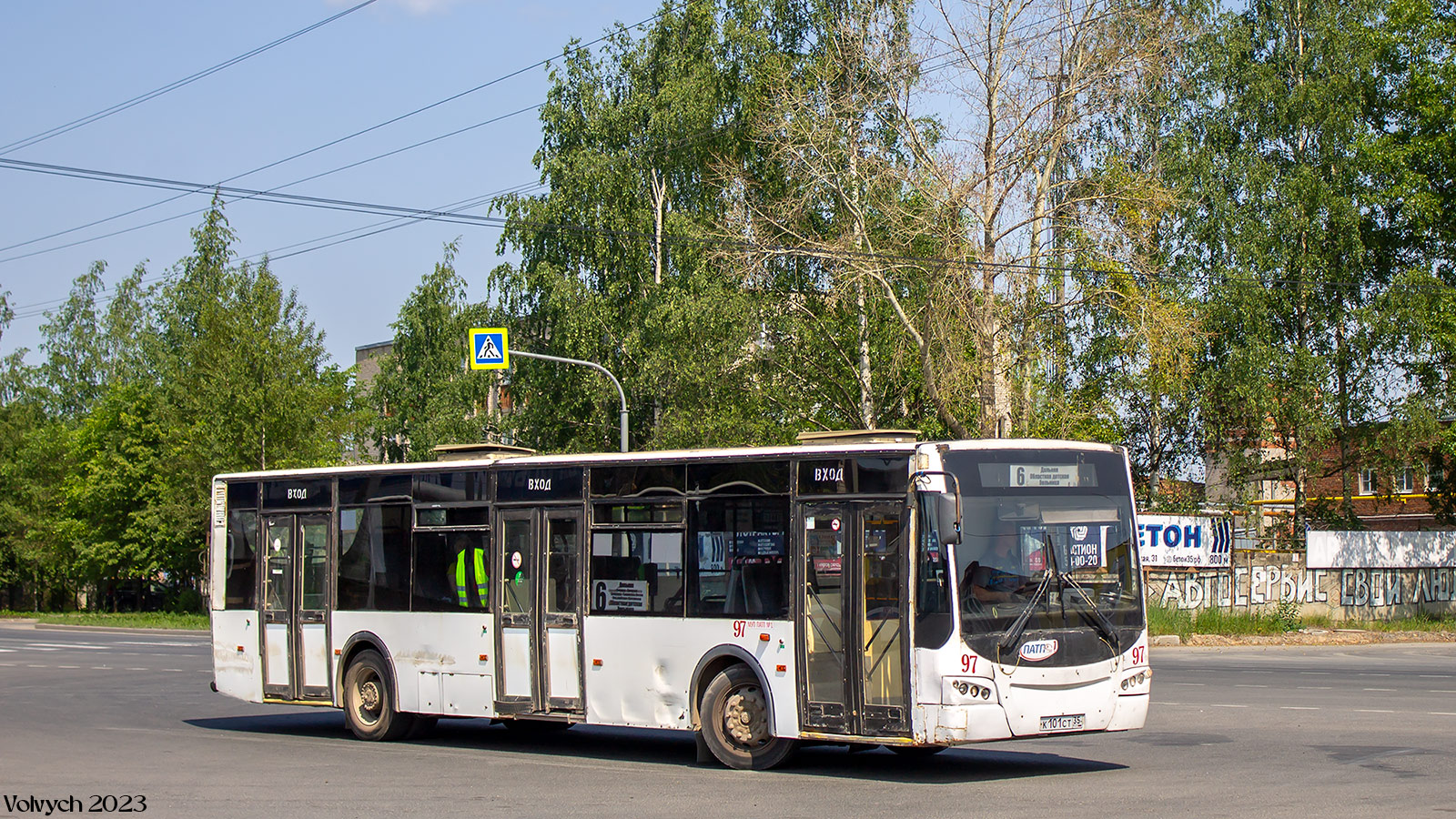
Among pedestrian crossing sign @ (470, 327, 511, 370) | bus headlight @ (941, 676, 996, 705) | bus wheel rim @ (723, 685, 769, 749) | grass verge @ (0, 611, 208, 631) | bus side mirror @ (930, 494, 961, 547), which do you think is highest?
pedestrian crossing sign @ (470, 327, 511, 370)

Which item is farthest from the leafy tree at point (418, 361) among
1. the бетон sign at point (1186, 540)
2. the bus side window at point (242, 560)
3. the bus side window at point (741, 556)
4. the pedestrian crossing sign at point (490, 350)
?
the bus side window at point (741, 556)

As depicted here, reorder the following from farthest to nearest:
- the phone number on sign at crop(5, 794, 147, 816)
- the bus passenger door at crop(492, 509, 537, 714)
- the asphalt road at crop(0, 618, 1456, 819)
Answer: the bus passenger door at crop(492, 509, 537, 714)
the asphalt road at crop(0, 618, 1456, 819)
the phone number on sign at crop(5, 794, 147, 816)

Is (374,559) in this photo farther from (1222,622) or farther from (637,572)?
(1222,622)

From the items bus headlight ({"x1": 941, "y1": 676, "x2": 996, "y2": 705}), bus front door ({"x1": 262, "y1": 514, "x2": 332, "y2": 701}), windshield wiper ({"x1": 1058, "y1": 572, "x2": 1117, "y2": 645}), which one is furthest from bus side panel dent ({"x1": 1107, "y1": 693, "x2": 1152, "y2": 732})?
bus front door ({"x1": 262, "y1": 514, "x2": 332, "y2": 701})

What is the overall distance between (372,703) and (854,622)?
6.24 meters

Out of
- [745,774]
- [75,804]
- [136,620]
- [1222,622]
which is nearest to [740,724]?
[745,774]

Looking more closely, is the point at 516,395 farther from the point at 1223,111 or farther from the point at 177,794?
the point at 177,794

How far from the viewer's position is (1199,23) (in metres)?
43.2

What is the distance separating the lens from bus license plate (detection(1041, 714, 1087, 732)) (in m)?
11.0

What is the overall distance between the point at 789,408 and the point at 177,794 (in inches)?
1193

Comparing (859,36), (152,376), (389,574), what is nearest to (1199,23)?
(859,36)

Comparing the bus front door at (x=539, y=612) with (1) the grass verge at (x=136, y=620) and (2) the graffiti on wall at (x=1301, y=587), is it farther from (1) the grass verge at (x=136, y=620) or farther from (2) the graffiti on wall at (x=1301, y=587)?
(1) the grass verge at (x=136, y=620)

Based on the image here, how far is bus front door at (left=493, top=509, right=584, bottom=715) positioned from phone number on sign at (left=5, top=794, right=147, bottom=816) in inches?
152

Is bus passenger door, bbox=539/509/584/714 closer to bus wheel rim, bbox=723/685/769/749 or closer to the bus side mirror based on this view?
bus wheel rim, bbox=723/685/769/749
